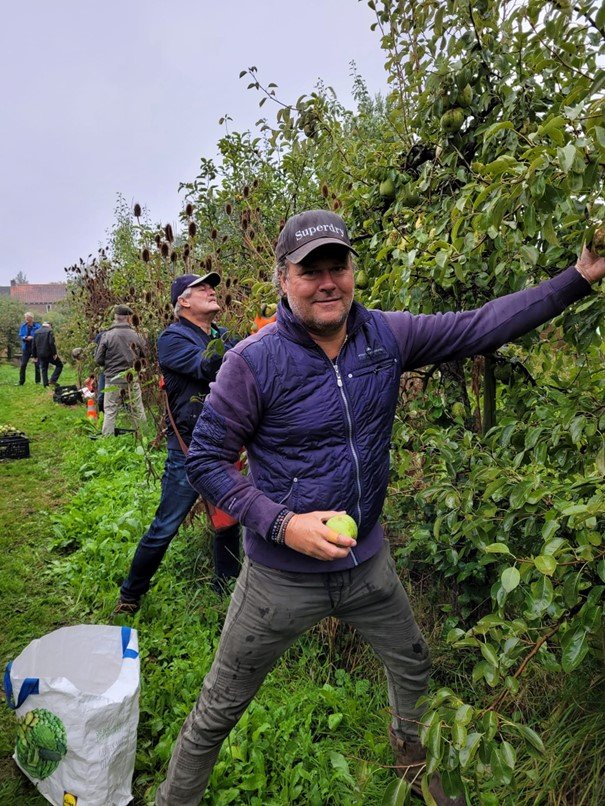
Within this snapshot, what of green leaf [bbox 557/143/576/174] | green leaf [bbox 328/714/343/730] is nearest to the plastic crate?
green leaf [bbox 328/714/343/730]

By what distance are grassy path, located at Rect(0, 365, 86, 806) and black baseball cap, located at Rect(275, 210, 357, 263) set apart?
2.34 meters

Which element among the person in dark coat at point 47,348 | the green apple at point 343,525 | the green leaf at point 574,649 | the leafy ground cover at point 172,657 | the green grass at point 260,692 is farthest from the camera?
the person in dark coat at point 47,348

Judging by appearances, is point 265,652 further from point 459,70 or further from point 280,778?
point 459,70

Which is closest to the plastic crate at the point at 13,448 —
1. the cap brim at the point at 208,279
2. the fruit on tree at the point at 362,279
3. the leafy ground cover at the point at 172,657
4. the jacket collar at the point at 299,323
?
the leafy ground cover at the point at 172,657

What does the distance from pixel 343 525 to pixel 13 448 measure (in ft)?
23.1

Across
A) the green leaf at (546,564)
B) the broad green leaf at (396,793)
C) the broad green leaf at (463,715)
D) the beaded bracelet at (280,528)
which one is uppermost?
the green leaf at (546,564)

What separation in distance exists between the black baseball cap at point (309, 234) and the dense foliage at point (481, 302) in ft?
0.87

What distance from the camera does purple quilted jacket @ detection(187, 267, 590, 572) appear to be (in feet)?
6.23

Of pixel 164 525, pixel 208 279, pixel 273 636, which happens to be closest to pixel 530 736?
pixel 273 636

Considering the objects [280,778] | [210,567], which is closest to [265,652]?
[280,778]

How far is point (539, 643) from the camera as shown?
143 centimetres

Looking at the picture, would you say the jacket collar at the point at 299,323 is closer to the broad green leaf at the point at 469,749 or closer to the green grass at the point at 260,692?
the broad green leaf at the point at 469,749

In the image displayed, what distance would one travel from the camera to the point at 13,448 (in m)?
7.72

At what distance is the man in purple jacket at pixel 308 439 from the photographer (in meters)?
1.90
